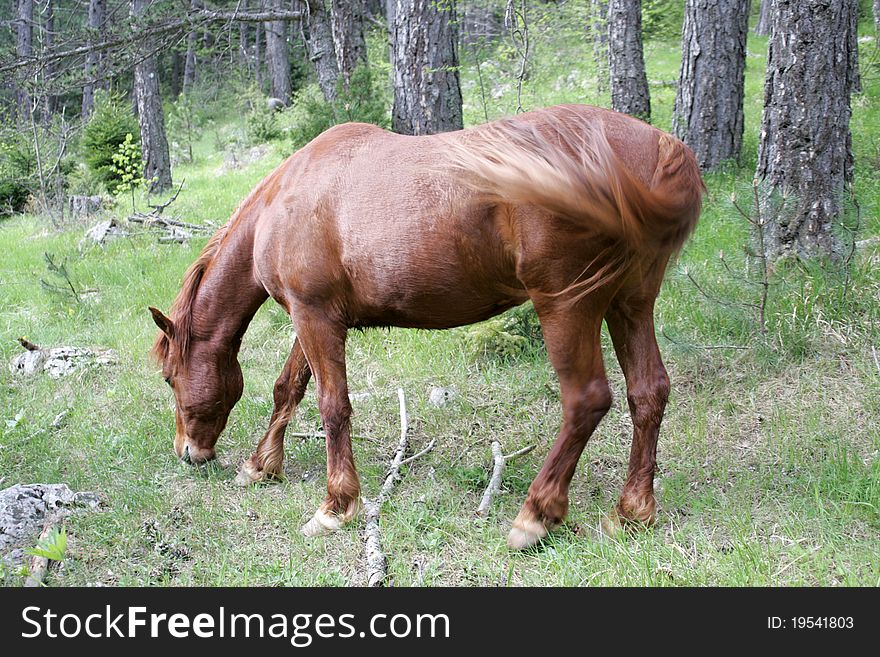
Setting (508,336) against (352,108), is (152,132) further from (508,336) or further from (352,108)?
(508,336)

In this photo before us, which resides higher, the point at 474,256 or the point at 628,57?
the point at 628,57

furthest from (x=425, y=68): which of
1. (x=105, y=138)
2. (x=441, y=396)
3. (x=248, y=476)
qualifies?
(x=105, y=138)

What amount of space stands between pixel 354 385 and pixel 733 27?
596 cm

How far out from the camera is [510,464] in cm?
427

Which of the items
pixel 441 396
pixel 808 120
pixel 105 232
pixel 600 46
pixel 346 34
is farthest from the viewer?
A: pixel 600 46

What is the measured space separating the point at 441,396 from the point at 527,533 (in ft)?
5.80

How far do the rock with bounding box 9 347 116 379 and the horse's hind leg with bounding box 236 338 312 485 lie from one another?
2.23 meters

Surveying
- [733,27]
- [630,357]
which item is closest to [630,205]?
[630,357]

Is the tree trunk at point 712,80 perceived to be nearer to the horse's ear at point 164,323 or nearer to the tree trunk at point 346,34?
the tree trunk at point 346,34

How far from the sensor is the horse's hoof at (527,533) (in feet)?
11.0

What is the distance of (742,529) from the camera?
3.22m

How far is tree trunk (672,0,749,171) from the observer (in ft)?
26.7

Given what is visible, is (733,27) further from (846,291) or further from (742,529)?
(742,529)

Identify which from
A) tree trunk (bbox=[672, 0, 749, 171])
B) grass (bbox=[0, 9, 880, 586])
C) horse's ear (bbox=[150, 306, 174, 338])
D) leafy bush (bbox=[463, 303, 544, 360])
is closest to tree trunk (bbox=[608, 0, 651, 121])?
tree trunk (bbox=[672, 0, 749, 171])
